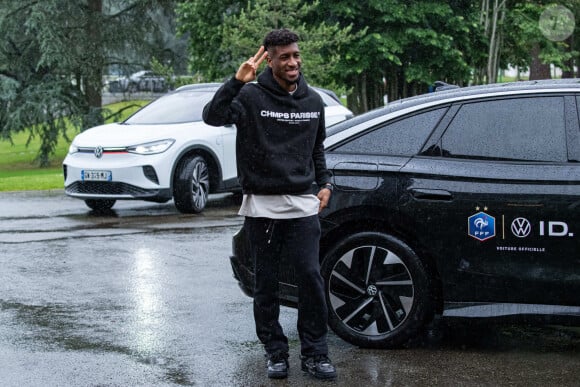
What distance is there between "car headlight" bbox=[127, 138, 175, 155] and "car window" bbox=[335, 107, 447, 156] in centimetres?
705

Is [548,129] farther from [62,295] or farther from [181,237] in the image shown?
[181,237]

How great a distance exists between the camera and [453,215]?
6.19 meters

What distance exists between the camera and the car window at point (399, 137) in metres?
6.48

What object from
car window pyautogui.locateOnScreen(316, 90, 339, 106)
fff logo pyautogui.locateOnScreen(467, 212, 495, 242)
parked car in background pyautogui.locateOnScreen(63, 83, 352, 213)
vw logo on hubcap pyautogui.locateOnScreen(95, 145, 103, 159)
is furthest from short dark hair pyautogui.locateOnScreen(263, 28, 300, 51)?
car window pyautogui.locateOnScreen(316, 90, 339, 106)

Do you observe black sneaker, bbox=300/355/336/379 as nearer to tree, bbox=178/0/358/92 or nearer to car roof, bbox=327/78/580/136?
car roof, bbox=327/78/580/136

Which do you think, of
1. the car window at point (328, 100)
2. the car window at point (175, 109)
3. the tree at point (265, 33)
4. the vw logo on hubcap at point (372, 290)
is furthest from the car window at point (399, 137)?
the tree at point (265, 33)

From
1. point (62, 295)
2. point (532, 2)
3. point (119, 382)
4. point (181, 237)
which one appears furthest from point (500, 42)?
point (119, 382)

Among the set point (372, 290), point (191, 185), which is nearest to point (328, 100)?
point (191, 185)

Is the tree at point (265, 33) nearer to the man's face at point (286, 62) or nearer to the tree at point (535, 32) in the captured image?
the tree at point (535, 32)

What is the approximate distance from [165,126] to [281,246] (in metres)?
8.27

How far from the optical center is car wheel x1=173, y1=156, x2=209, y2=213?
44.3 ft

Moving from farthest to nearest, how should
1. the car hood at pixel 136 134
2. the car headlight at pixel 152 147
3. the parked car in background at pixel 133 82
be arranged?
the parked car in background at pixel 133 82, the car hood at pixel 136 134, the car headlight at pixel 152 147

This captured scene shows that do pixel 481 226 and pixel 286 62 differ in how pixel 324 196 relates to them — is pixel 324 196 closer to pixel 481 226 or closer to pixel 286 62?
pixel 286 62

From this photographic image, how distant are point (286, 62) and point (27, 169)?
3178cm
